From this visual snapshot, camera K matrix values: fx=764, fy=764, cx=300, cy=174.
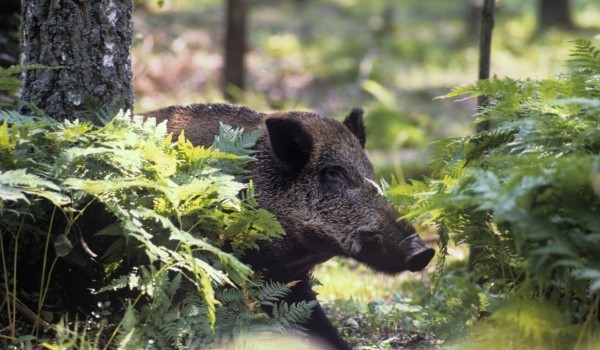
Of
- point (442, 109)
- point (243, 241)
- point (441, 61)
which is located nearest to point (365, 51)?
point (441, 61)

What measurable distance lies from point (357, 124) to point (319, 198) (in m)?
0.97

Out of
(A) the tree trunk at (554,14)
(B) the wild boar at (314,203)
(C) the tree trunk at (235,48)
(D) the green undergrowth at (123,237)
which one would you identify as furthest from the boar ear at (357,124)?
(A) the tree trunk at (554,14)

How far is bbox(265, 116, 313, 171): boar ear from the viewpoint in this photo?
5871 millimetres

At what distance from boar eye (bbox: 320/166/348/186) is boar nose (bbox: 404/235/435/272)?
801mm

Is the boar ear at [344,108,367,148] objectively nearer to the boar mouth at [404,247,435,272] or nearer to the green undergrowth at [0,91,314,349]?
the boar mouth at [404,247,435,272]

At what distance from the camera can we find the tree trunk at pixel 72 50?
5.37m

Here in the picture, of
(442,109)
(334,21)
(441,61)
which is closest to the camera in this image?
(442,109)

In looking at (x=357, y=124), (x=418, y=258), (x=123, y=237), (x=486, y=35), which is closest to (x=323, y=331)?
(x=418, y=258)

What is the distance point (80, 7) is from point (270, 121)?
1.59 metres

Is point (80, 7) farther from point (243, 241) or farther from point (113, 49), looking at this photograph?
point (243, 241)

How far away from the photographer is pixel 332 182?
605cm

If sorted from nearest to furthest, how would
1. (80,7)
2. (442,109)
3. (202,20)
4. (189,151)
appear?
1. (189,151)
2. (80,7)
3. (442,109)
4. (202,20)

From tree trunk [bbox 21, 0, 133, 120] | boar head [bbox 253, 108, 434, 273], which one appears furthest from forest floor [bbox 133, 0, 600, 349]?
tree trunk [bbox 21, 0, 133, 120]

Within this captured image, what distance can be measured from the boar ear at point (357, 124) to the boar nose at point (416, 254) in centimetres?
135
